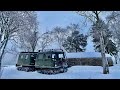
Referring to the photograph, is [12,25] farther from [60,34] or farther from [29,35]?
[60,34]

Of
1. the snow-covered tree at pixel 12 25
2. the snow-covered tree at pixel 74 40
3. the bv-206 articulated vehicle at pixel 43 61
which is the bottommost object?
the bv-206 articulated vehicle at pixel 43 61

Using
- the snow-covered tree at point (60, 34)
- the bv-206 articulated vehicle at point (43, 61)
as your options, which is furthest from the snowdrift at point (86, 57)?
the snow-covered tree at point (60, 34)

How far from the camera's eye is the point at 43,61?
559 centimetres

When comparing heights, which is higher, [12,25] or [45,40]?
[12,25]

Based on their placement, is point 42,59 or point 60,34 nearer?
point 42,59

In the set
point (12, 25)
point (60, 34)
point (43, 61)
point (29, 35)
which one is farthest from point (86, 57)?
point (12, 25)

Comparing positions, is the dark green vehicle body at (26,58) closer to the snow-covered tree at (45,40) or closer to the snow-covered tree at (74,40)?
the snow-covered tree at (45,40)

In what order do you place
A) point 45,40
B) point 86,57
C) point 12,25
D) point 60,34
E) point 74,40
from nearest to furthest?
point 45,40 < point 60,34 < point 86,57 < point 74,40 < point 12,25

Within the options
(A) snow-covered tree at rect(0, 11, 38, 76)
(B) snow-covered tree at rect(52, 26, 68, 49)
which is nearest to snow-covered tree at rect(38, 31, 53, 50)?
(B) snow-covered tree at rect(52, 26, 68, 49)

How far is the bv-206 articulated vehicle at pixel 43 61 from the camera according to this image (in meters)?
5.25

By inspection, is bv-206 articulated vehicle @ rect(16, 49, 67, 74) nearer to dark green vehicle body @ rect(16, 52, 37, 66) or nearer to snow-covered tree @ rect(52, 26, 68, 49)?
dark green vehicle body @ rect(16, 52, 37, 66)

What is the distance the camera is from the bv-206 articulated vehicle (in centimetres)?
525
